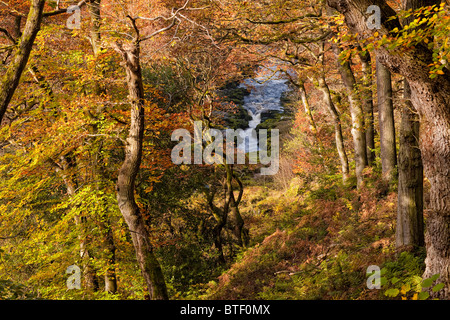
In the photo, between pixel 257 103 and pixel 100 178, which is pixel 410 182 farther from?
pixel 257 103

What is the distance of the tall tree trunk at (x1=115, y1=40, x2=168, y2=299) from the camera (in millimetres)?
7109

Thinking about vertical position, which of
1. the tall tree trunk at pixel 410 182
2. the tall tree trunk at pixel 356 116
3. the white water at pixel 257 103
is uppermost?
the white water at pixel 257 103

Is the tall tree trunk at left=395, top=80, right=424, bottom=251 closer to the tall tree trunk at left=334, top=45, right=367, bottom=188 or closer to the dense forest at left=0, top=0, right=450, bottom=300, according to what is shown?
the dense forest at left=0, top=0, right=450, bottom=300

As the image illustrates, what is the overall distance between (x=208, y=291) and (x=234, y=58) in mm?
9029

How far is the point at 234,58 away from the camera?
1488 centimetres

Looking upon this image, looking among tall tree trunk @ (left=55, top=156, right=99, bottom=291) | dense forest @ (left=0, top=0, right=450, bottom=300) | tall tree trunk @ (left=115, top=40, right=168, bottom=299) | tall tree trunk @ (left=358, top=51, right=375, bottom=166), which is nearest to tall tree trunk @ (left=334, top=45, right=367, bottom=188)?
dense forest @ (left=0, top=0, right=450, bottom=300)

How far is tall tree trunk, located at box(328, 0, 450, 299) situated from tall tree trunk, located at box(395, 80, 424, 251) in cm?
106

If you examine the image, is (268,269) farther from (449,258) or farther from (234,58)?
(234,58)

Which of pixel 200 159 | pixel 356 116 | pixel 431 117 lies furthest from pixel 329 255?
pixel 200 159

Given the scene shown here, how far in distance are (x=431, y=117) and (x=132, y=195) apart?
211 inches

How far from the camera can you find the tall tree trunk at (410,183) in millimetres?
5488

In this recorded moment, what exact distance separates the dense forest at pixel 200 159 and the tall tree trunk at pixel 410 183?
0.08ft

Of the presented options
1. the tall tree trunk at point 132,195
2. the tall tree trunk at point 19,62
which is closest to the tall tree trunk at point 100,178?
the tall tree trunk at point 132,195

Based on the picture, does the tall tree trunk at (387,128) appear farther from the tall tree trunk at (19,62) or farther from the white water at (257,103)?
the white water at (257,103)
